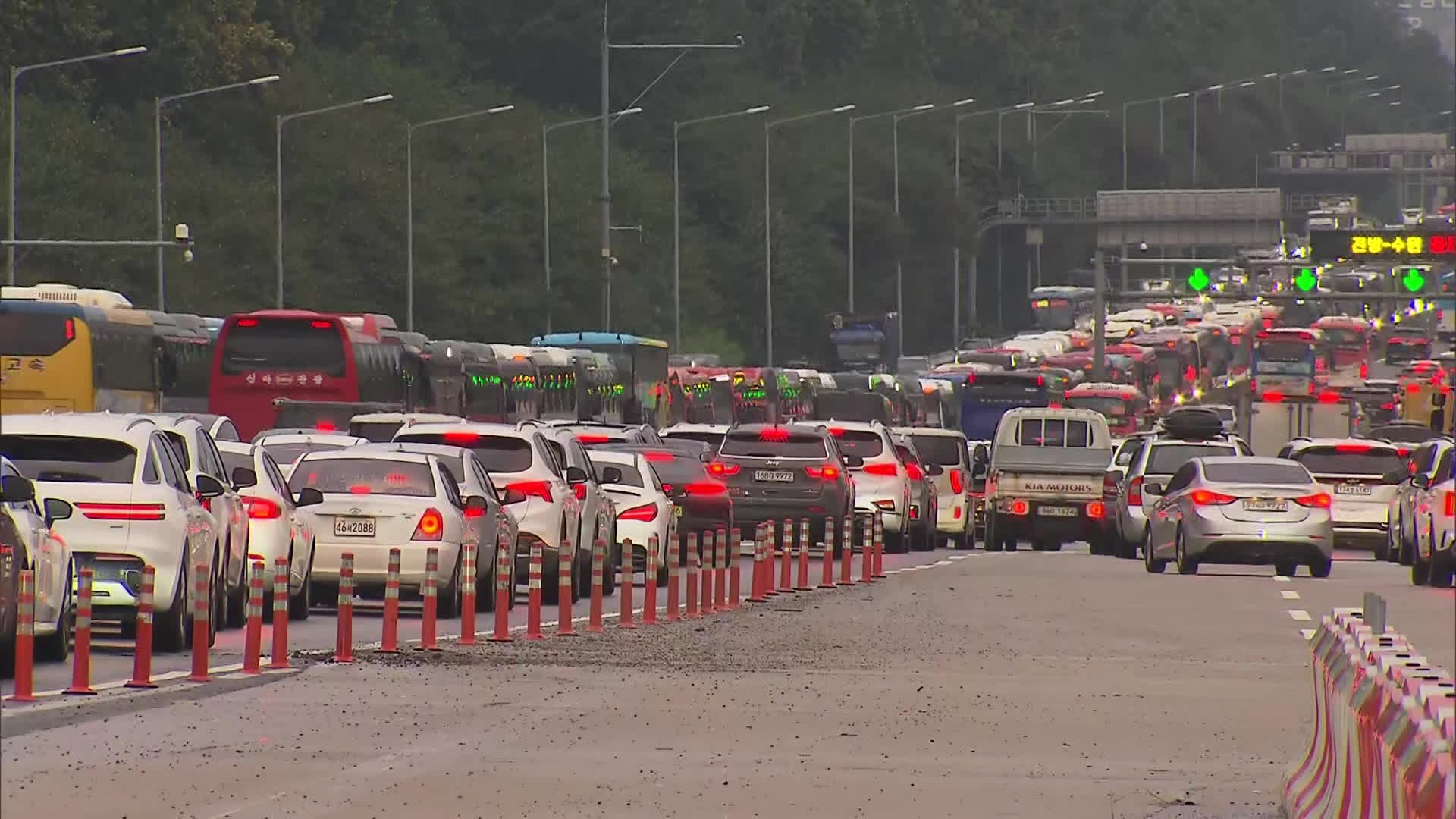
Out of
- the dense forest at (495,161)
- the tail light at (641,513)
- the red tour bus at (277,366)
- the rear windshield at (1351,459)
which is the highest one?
the dense forest at (495,161)

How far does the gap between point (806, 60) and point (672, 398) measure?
98.6 meters

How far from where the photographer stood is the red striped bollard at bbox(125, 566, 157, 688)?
17844 mm

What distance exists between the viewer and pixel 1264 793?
46.6 feet

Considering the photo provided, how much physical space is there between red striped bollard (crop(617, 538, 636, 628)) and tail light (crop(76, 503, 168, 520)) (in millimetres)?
5267

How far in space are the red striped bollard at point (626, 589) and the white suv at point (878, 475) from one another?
17.4m

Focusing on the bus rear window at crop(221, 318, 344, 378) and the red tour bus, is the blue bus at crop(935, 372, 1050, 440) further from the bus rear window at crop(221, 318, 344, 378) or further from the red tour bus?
the bus rear window at crop(221, 318, 344, 378)

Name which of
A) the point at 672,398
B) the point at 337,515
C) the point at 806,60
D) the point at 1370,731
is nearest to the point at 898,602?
the point at 337,515

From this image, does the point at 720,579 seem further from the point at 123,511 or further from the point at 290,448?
the point at 123,511

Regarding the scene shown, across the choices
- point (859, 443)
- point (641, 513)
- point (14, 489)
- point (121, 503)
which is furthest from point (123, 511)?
point (859, 443)

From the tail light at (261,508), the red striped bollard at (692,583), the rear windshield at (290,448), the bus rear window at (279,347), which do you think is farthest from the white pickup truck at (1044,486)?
the tail light at (261,508)

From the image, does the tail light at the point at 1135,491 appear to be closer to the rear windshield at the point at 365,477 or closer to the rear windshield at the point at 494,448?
the rear windshield at the point at 494,448

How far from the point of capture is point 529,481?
29.7 metres

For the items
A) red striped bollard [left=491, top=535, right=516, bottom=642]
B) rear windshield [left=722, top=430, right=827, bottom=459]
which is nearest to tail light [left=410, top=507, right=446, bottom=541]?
red striped bollard [left=491, top=535, right=516, bottom=642]

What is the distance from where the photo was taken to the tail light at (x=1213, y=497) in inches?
1403
